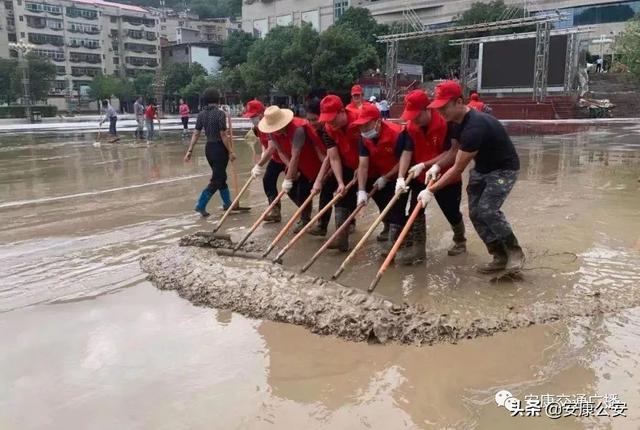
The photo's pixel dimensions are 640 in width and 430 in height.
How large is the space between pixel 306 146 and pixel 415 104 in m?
1.59

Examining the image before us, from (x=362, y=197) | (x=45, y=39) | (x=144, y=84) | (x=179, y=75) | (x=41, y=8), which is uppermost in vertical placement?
(x=41, y=8)

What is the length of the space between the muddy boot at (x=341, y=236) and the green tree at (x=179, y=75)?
58.6m

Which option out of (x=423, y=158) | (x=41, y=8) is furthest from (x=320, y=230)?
(x=41, y=8)

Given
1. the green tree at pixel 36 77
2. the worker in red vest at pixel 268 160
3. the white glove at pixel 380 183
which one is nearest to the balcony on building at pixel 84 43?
the green tree at pixel 36 77

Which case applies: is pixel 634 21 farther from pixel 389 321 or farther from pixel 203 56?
pixel 203 56

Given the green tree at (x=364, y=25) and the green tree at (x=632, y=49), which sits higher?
the green tree at (x=364, y=25)

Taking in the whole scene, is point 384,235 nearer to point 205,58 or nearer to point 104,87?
point 104,87

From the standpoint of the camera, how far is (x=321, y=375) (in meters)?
3.10

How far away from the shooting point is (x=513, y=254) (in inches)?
171

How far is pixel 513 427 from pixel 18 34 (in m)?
81.0

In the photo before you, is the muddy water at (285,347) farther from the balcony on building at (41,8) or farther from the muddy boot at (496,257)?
the balcony on building at (41,8)

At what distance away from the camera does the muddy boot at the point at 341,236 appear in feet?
17.0

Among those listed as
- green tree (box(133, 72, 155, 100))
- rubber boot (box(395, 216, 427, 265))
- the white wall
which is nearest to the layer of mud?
rubber boot (box(395, 216, 427, 265))

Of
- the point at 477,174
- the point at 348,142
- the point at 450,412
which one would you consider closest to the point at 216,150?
the point at 348,142
